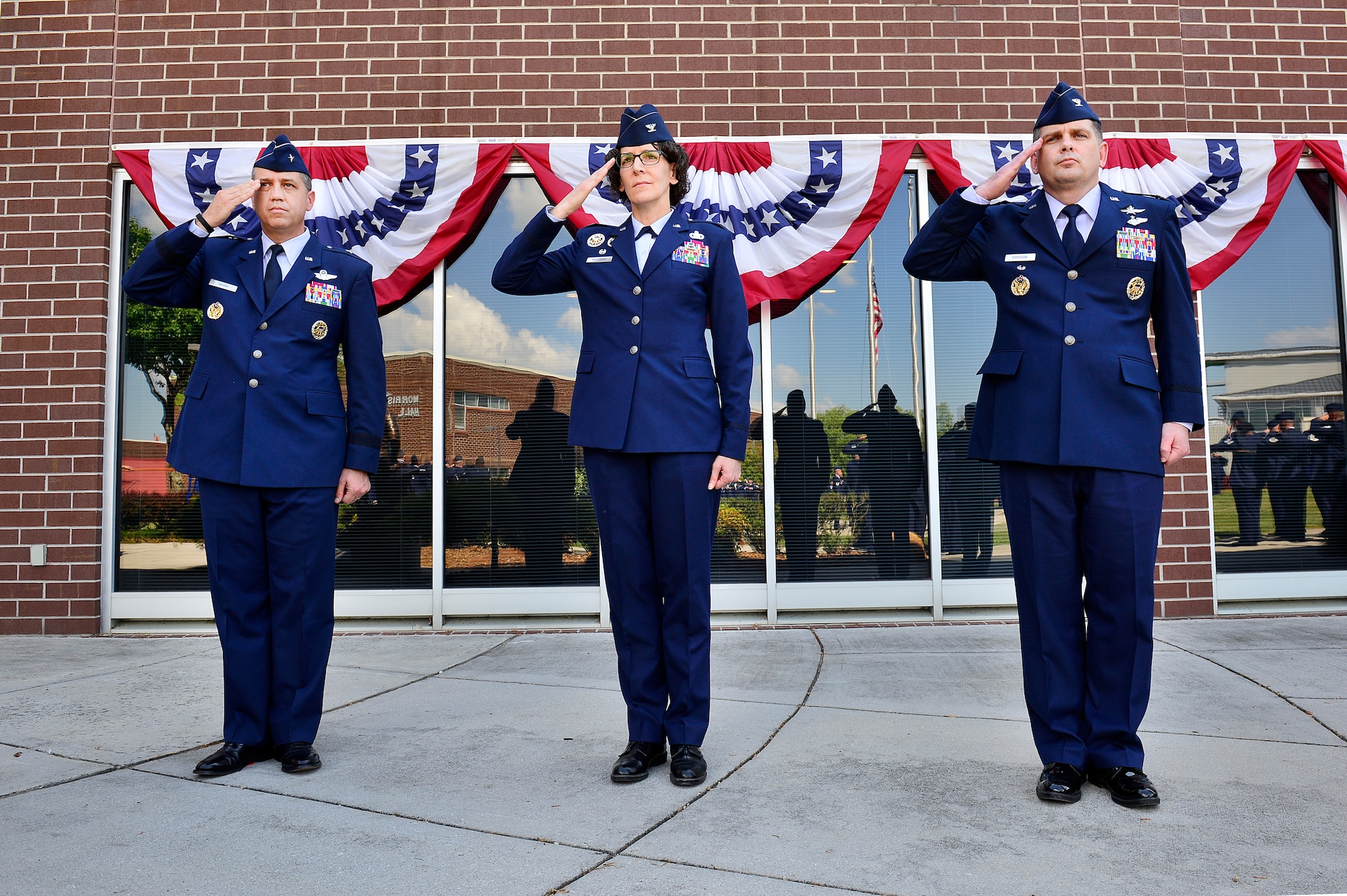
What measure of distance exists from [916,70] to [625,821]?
506cm

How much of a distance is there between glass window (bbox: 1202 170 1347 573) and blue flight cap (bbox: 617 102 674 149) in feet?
14.8

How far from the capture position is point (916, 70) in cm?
564

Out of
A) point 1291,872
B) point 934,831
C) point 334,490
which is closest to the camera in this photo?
point 1291,872

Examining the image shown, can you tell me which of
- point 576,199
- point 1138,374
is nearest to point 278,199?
point 576,199

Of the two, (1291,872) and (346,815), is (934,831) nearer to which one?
(1291,872)

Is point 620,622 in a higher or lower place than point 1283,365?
lower

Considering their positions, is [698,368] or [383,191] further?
[383,191]

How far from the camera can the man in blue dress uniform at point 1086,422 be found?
2480 millimetres

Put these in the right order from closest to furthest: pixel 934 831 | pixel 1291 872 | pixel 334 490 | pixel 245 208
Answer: pixel 1291 872 → pixel 934 831 → pixel 334 490 → pixel 245 208

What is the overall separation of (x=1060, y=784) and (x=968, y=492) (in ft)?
11.1

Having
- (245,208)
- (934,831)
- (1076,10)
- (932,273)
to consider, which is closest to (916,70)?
(1076,10)

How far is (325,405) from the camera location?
289 centimetres

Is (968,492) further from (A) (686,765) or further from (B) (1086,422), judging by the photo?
(A) (686,765)

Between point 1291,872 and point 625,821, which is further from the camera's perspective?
point 625,821
